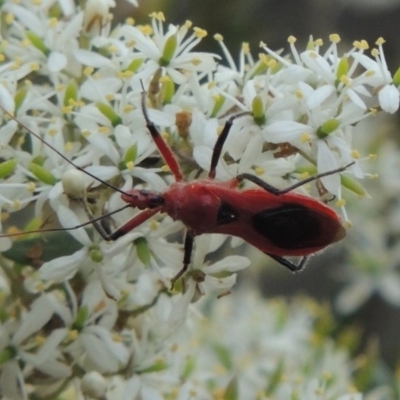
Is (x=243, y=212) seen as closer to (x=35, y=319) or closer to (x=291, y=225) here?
(x=291, y=225)

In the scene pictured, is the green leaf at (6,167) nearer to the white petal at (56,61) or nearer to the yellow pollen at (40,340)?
the white petal at (56,61)

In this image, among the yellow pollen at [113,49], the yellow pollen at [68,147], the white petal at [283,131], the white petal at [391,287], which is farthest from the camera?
the white petal at [391,287]

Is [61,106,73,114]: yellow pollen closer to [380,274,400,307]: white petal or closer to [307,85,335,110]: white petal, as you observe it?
[307,85,335,110]: white petal

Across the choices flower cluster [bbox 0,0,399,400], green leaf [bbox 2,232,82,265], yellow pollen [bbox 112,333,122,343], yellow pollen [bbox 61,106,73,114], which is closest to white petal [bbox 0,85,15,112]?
flower cluster [bbox 0,0,399,400]

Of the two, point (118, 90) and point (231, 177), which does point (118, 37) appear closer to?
point (118, 90)

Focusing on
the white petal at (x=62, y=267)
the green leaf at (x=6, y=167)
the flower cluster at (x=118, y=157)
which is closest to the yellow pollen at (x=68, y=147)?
the flower cluster at (x=118, y=157)
